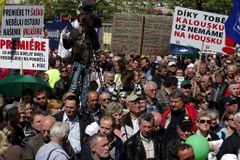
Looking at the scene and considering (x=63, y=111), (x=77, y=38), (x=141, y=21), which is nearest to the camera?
(x=63, y=111)

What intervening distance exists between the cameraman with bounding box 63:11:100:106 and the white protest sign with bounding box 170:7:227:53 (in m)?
3.76

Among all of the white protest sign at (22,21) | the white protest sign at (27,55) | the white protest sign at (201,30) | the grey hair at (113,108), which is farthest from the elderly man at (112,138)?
the white protest sign at (201,30)

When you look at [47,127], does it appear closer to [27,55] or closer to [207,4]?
[27,55]

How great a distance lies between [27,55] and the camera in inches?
535

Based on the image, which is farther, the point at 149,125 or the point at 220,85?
the point at 220,85

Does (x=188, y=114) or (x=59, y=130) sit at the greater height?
(x=59, y=130)

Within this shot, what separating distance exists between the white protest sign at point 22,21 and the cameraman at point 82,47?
1635 mm

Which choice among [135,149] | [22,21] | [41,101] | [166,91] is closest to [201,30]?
[166,91]

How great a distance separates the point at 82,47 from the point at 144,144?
3.79 metres

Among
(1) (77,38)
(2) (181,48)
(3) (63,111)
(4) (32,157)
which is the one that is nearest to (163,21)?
(2) (181,48)

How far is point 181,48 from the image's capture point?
2422 cm

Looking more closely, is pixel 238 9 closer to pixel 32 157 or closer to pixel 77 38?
pixel 77 38

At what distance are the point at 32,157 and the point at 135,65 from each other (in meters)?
9.85

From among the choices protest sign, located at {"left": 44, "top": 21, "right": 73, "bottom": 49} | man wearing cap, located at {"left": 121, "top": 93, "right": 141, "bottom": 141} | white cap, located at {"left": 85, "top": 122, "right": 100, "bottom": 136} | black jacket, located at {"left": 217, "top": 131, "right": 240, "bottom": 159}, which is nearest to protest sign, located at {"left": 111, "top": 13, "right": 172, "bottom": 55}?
protest sign, located at {"left": 44, "top": 21, "right": 73, "bottom": 49}
